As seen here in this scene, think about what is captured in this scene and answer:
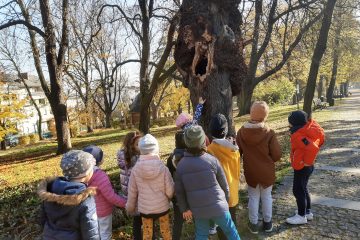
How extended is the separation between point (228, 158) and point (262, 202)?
106cm

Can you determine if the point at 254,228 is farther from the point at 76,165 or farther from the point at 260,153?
the point at 76,165

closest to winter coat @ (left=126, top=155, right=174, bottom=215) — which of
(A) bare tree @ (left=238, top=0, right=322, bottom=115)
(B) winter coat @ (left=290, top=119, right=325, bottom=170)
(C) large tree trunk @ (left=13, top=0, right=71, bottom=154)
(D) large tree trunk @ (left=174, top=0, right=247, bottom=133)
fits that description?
(B) winter coat @ (left=290, top=119, right=325, bottom=170)

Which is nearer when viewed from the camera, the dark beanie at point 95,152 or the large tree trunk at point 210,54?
the dark beanie at point 95,152

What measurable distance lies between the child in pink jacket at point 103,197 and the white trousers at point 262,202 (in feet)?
5.91

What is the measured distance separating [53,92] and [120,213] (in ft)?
34.1

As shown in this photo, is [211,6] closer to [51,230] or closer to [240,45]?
[240,45]

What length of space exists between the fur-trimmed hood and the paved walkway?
263 cm

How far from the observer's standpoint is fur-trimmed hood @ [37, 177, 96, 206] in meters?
2.87

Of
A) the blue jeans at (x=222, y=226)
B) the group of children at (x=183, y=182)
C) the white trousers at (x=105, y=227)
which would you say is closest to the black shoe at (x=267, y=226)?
the group of children at (x=183, y=182)

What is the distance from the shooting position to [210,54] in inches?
221

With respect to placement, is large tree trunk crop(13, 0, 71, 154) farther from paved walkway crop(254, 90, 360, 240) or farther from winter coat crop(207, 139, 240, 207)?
winter coat crop(207, 139, 240, 207)

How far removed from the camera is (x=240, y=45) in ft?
19.7

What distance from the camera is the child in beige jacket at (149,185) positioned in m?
3.72

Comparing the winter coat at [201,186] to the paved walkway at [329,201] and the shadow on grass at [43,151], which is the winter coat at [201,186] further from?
the shadow on grass at [43,151]
